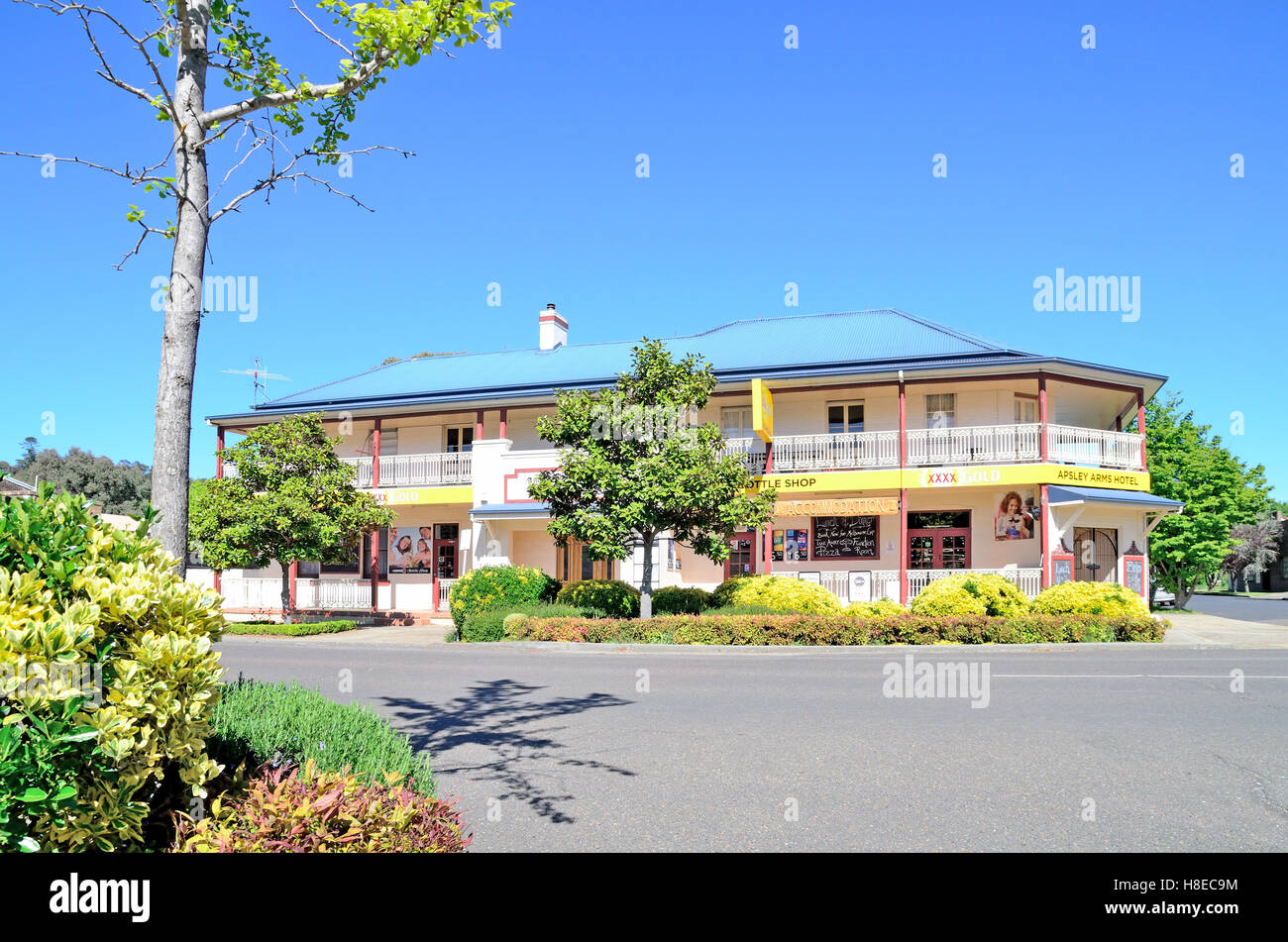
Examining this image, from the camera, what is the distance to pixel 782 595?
19.7 m

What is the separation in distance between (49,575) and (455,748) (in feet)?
15.3

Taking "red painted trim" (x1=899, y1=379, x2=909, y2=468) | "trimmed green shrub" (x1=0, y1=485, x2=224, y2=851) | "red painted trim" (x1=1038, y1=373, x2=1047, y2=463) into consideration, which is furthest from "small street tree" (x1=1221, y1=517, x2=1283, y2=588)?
"trimmed green shrub" (x1=0, y1=485, x2=224, y2=851)

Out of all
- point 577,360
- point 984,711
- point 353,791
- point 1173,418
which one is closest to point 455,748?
point 353,791

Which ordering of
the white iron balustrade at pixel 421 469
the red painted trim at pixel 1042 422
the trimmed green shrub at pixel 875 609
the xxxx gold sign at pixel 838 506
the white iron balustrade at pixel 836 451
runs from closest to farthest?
the trimmed green shrub at pixel 875 609
the red painted trim at pixel 1042 422
the xxxx gold sign at pixel 838 506
the white iron balustrade at pixel 836 451
the white iron balustrade at pixel 421 469

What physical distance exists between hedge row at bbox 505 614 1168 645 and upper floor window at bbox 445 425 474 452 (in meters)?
12.8

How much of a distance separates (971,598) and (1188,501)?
21.3m

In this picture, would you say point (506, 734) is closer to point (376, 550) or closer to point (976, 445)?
point (976, 445)

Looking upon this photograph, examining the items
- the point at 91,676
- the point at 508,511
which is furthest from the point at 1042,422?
the point at 91,676

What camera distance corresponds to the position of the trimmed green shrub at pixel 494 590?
20422 millimetres

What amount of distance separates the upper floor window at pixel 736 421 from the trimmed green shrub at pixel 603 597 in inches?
280

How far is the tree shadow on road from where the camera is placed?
20.7 ft

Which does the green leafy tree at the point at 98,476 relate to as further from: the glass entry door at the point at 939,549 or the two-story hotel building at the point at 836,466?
the glass entry door at the point at 939,549

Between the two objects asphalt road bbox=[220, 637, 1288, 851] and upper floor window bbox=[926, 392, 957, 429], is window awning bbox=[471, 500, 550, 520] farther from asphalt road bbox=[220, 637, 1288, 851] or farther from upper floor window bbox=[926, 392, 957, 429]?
upper floor window bbox=[926, 392, 957, 429]

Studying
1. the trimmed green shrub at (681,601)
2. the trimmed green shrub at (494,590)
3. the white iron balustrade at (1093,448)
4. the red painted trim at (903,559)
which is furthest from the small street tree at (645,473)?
the white iron balustrade at (1093,448)
